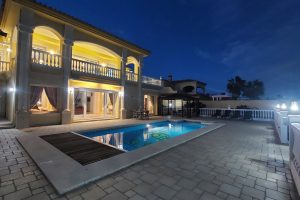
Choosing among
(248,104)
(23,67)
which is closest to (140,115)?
(23,67)

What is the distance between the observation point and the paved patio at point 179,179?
2.37 metres

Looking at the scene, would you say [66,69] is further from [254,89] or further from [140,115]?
[254,89]

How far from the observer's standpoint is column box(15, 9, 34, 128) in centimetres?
748

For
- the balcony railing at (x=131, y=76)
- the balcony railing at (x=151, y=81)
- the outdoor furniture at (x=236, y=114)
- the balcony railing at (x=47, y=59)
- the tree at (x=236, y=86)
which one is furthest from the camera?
the tree at (x=236, y=86)

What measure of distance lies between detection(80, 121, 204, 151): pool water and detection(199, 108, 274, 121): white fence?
4.62 meters

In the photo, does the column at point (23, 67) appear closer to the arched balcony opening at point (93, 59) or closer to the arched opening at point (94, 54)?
the arched balcony opening at point (93, 59)

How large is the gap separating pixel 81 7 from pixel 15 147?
7102 centimetres

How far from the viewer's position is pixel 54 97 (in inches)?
364

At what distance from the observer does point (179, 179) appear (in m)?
2.85

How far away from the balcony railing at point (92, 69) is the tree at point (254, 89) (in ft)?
94.1

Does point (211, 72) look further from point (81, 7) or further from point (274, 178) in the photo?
point (274, 178)

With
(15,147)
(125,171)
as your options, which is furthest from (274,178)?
(15,147)

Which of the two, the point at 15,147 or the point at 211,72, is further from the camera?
the point at 211,72

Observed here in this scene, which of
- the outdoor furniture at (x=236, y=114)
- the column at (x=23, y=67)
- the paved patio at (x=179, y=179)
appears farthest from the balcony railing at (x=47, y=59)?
the outdoor furniture at (x=236, y=114)
